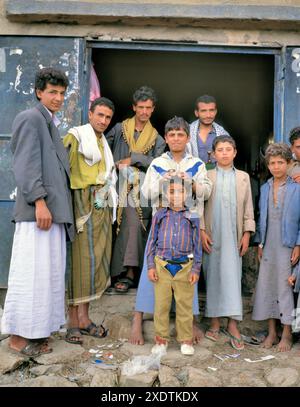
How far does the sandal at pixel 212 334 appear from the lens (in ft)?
13.2

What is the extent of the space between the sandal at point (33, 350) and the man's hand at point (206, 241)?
1.42m

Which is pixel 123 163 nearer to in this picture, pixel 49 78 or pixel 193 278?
pixel 49 78

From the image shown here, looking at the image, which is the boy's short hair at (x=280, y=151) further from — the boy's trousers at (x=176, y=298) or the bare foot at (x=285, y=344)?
the bare foot at (x=285, y=344)

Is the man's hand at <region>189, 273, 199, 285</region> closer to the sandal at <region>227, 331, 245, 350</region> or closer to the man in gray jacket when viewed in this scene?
the sandal at <region>227, 331, 245, 350</region>

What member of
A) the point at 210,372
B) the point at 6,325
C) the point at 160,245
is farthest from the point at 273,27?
the point at 6,325

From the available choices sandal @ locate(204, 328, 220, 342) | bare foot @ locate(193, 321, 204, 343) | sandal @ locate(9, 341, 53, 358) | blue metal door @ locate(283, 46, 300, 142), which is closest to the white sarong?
sandal @ locate(9, 341, 53, 358)

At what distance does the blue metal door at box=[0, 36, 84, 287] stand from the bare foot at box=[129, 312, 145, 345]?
4.59 feet

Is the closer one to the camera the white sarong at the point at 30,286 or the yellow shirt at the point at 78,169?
the white sarong at the point at 30,286

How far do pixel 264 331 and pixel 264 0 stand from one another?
9.77 feet

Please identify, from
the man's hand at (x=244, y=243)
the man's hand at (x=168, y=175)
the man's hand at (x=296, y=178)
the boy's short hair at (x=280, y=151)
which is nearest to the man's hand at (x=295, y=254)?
the man's hand at (x=244, y=243)

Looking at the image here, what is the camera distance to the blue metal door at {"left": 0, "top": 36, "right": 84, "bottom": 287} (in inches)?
184

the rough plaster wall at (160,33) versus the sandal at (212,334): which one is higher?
the rough plaster wall at (160,33)

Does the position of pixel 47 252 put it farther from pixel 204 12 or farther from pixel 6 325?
pixel 204 12

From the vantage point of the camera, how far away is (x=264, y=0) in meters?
4.65
